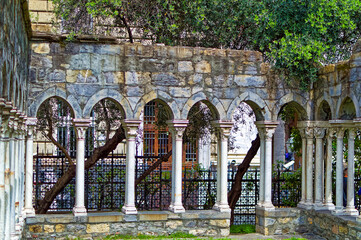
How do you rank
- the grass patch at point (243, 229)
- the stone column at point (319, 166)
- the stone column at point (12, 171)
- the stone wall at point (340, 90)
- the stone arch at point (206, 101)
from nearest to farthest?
the stone column at point (12, 171), the stone wall at point (340, 90), the stone arch at point (206, 101), the stone column at point (319, 166), the grass patch at point (243, 229)

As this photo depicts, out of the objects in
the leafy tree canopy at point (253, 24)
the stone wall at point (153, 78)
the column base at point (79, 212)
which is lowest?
the column base at point (79, 212)

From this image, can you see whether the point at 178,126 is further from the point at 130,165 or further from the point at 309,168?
the point at 309,168

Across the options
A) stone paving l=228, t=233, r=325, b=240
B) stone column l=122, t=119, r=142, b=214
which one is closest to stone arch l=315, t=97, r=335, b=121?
stone paving l=228, t=233, r=325, b=240

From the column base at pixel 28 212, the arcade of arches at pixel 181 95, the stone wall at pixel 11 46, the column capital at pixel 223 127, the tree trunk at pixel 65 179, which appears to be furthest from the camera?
the tree trunk at pixel 65 179

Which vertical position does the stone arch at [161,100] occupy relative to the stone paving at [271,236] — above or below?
above

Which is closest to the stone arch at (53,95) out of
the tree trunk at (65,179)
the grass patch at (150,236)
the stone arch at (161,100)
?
the stone arch at (161,100)

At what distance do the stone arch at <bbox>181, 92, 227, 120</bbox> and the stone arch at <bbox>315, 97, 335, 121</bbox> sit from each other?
79.1 inches

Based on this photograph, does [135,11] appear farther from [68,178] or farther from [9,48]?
[9,48]

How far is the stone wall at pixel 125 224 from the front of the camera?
37.5 ft

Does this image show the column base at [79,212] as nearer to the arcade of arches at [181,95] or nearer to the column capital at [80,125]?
the arcade of arches at [181,95]

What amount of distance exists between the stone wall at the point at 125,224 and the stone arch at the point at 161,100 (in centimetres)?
197

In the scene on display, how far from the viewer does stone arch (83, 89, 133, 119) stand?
11797 mm

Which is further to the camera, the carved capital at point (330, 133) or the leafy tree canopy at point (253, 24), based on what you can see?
the leafy tree canopy at point (253, 24)

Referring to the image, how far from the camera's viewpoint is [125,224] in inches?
465
